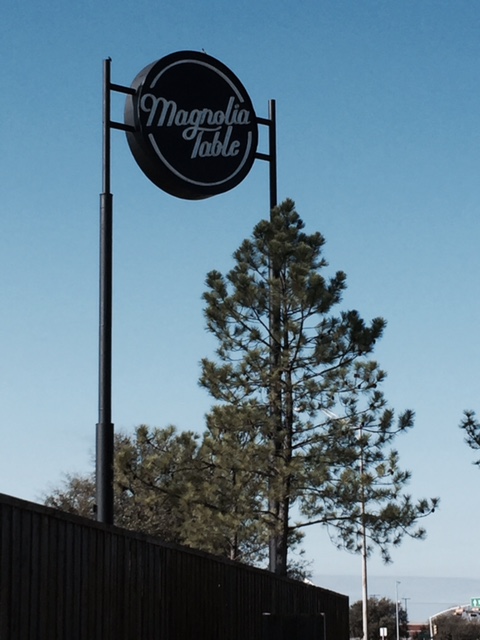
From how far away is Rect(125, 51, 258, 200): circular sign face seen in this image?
16281 mm

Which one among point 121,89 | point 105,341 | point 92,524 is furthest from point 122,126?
point 92,524

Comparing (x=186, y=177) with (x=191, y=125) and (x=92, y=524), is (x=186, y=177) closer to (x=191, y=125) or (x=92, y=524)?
(x=191, y=125)

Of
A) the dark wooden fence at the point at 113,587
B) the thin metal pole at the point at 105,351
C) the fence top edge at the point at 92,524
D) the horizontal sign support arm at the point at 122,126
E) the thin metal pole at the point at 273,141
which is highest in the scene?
the thin metal pole at the point at 273,141

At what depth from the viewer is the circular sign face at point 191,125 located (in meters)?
16.3

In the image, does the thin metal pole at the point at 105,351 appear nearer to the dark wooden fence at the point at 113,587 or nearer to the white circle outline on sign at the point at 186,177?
the white circle outline on sign at the point at 186,177

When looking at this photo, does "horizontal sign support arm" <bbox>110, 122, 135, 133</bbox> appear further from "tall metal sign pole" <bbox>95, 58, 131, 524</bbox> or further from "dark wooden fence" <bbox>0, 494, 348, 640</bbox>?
"dark wooden fence" <bbox>0, 494, 348, 640</bbox>

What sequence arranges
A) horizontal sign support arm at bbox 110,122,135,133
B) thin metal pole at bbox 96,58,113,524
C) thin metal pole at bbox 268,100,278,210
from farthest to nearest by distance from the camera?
1. thin metal pole at bbox 268,100,278,210
2. horizontal sign support arm at bbox 110,122,135,133
3. thin metal pole at bbox 96,58,113,524

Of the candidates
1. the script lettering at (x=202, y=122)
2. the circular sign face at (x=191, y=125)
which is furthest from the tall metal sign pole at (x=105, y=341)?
the script lettering at (x=202, y=122)

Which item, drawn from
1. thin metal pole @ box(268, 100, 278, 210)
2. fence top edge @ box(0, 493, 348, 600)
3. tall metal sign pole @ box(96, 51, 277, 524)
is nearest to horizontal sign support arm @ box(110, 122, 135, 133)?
tall metal sign pole @ box(96, 51, 277, 524)

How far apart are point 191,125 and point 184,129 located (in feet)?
0.57

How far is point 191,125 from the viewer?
55.4ft

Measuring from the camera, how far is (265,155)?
18438 mm

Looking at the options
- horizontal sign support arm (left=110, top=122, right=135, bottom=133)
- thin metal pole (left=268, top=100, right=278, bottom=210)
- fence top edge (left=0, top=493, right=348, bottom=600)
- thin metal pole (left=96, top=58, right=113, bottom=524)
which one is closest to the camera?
fence top edge (left=0, top=493, right=348, bottom=600)

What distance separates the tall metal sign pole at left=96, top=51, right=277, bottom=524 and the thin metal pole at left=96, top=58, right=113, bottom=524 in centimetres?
1
